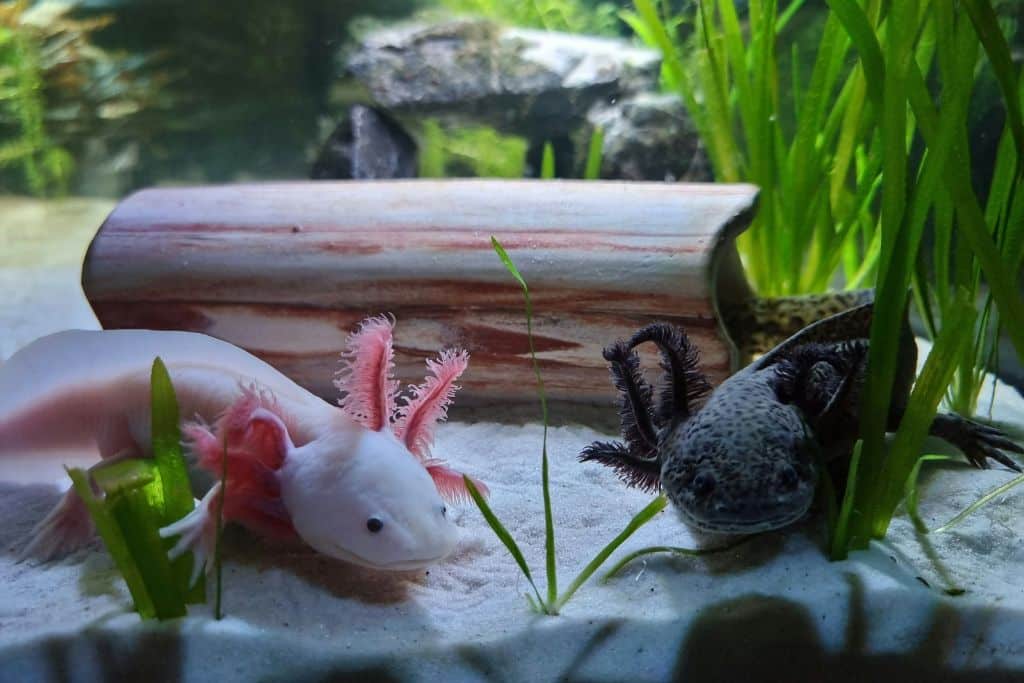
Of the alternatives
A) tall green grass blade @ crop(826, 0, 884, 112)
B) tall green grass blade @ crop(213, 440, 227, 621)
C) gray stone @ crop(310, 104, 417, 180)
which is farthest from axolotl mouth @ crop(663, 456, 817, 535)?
gray stone @ crop(310, 104, 417, 180)

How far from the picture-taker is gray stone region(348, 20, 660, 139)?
5715 millimetres

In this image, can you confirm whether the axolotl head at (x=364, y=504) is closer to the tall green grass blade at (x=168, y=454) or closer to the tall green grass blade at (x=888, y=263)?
the tall green grass blade at (x=168, y=454)

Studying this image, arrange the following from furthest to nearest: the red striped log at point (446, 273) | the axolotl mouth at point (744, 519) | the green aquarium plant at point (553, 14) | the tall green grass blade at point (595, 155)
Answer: the green aquarium plant at point (553, 14) < the tall green grass blade at point (595, 155) < the red striped log at point (446, 273) < the axolotl mouth at point (744, 519)

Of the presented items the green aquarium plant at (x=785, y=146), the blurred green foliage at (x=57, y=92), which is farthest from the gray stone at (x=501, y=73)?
the blurred green foliage at (x=57, y=92)

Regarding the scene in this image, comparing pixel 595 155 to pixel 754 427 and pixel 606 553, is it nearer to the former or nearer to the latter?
pixel 754 427

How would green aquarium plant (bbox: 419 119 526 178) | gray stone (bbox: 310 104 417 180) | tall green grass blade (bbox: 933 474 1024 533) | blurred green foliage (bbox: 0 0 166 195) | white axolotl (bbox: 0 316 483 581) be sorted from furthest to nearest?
blurred green foliage (bbox: 0 0 166 195) < green aquarium plant (bbox: 419 119 526 178) < gray stone (bbox: 310 104 417 180) < tall green grass blade (bbox: 933 474 1024 533) < white axolotl (bbox: 0 316 483 581)

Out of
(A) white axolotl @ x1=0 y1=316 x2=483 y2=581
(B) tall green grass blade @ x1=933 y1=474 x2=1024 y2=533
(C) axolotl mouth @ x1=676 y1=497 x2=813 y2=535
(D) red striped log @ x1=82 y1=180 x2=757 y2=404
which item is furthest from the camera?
(D) red striped log @ x1=82 y1=180 x2=757 y2=404

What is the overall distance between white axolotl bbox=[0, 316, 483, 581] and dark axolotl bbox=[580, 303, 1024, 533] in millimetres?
579

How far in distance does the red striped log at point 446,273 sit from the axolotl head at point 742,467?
0.86 m

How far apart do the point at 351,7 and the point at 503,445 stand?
4782 mm

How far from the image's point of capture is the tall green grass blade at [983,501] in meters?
2.07

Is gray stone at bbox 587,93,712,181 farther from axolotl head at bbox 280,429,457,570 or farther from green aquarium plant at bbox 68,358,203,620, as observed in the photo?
green aquarium plant at bbox 68,358,203,620

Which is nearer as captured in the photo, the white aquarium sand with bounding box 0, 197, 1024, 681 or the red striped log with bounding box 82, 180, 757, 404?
the white aquarium sand with bounding box 0, 197, 1024, 681

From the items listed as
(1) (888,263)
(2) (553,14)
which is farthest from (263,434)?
(2) (553,14)
